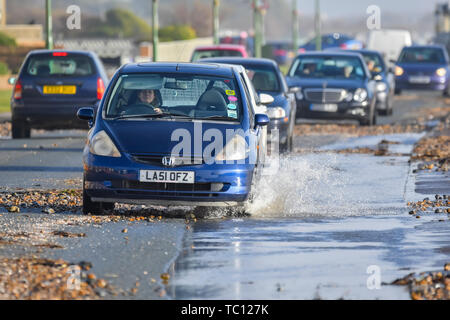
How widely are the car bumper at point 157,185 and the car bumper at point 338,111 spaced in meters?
14.1

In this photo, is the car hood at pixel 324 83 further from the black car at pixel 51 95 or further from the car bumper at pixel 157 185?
the car bumper at pixel 157 185

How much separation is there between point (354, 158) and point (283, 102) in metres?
1.47

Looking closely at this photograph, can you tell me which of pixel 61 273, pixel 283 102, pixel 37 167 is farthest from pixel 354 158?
pixel 61 273

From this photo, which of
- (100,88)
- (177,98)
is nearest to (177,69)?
(177,98)

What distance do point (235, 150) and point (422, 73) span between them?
2836cm

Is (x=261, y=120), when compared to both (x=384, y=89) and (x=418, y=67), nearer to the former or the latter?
(x=384, y=89)

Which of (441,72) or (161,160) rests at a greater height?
(161,160)

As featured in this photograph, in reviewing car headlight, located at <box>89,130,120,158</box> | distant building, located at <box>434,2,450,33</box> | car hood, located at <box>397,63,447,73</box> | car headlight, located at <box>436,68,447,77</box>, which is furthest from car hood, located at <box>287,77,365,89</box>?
distant building, located at <box>434,2,450,33</box>

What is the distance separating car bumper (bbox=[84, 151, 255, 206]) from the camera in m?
11.3

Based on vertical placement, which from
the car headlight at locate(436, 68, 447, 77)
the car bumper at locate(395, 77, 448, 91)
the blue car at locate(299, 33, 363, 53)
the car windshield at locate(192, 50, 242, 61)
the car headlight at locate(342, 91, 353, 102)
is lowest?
the blue car at locate(299, 33, 363, 53)

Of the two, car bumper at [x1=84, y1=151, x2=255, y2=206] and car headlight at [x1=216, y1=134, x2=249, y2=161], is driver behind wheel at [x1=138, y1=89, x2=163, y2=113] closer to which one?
car headlight at [x1=216, y1=134, x2=249, y2=161]

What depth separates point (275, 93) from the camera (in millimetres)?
20016

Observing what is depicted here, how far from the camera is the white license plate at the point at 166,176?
11.2 m

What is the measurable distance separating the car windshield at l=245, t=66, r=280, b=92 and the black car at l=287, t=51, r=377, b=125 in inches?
189
